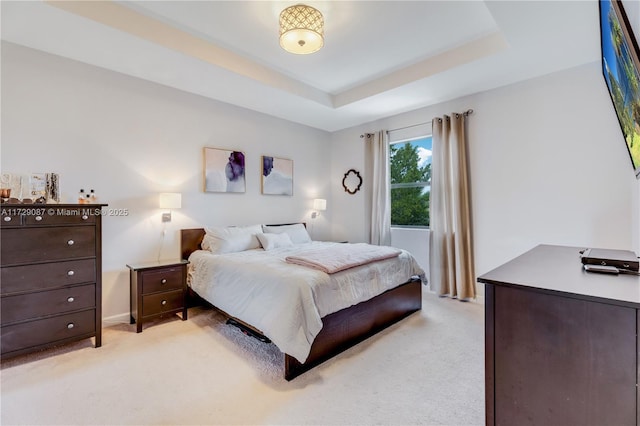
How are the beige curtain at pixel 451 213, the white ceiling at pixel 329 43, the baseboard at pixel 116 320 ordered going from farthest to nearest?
the beige curtain at pixel 451 213
the baseboard at pixel 116 320
the white ceiling at pixel 329 43

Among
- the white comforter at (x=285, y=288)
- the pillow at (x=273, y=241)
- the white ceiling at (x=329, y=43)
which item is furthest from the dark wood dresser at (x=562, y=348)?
the pillow at (x=273, y=241)

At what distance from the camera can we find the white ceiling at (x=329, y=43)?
2273 mm

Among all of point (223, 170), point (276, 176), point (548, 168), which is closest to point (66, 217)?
point (223, 170)

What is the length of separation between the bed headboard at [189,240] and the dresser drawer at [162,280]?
1.55ft

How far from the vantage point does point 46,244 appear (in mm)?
2258

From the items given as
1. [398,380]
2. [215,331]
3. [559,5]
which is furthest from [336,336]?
[559,5]

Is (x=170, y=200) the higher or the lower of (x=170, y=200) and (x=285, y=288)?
the higher

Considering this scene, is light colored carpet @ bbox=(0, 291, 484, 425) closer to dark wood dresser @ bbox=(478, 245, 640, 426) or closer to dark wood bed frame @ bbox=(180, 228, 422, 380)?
dark wood bed frame @ bbox=(180, 228, 422, 380)

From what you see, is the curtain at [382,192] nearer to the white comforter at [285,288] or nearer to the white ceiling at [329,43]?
the white ceiling at [329,43]

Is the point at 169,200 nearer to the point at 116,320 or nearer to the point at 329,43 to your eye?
the point at 116,320

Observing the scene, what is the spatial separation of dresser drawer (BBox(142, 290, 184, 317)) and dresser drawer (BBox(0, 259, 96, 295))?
1.81ft

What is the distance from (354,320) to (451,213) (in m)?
2.13

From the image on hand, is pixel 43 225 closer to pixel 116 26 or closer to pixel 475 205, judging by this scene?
pixel 116 26

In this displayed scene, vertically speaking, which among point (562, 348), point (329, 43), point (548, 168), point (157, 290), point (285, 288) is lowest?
point (157, 290)
